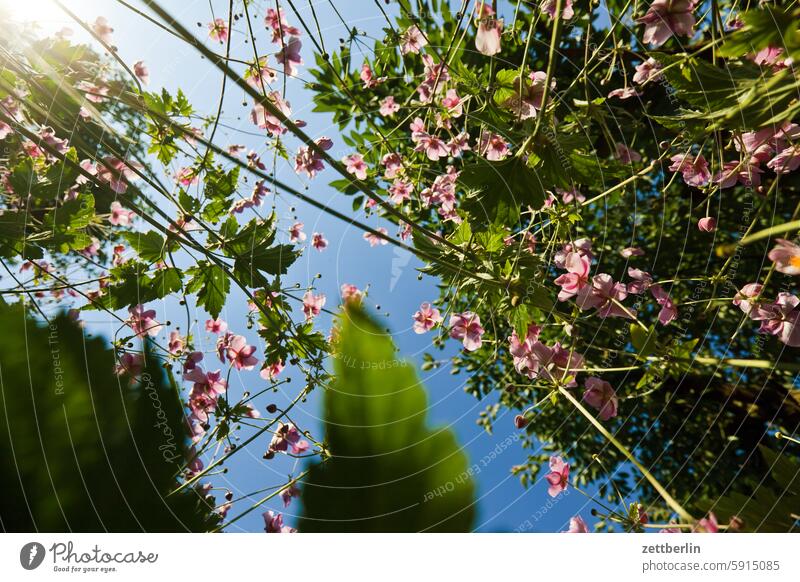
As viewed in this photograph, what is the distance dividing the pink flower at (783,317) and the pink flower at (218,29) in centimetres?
120

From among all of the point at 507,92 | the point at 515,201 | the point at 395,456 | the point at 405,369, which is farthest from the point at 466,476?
the point at 507,92

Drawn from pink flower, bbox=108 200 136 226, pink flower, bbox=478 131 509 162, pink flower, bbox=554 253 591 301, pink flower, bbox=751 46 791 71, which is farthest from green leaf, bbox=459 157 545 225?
pink flower, bbox=108 200 136 226

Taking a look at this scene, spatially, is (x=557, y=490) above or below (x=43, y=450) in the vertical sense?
below

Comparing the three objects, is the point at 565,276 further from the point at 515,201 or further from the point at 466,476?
the point at 466,476

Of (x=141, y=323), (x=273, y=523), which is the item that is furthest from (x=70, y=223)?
(x=273, y=523)

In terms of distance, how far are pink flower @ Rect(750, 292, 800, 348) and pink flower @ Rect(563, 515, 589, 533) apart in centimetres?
51

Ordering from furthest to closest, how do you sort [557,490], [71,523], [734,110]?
1. [557,490]
2. [71,523]
3. [734,110]

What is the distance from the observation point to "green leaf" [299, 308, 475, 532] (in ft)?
2.98

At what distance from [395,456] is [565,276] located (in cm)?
50

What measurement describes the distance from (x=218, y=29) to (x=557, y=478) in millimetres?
1206

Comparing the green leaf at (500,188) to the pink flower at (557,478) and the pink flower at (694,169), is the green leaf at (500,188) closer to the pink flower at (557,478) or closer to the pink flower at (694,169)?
the pink flower at (694,169)

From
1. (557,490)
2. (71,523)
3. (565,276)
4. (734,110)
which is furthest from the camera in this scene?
(557,490)

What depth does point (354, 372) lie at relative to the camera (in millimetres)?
1012

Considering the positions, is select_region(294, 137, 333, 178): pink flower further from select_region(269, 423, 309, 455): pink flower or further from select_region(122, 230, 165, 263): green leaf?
select_region(269, 423, 309, 455): pink flower
